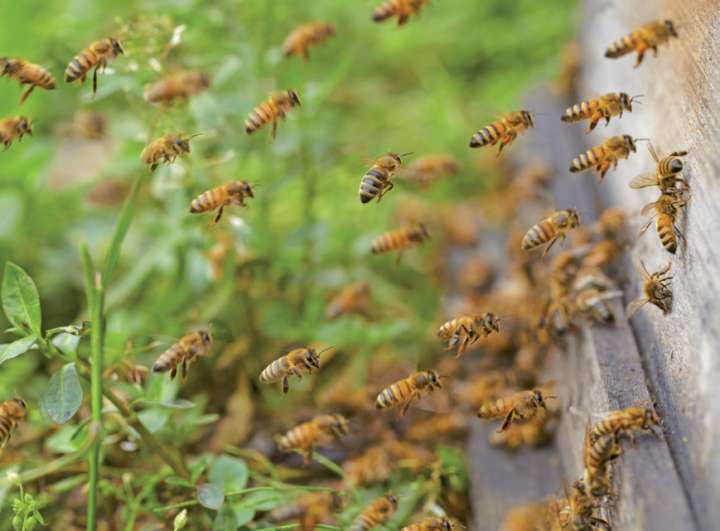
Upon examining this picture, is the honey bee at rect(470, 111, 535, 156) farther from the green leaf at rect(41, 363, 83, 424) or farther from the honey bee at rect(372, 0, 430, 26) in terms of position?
the green leaf at rect(41, 363, 83, 424)

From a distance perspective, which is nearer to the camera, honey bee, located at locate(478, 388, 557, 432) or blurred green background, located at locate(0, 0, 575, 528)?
honey bee, located at locate(478, 388, 557, 432)

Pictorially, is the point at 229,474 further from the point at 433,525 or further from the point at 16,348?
the point at 16,348

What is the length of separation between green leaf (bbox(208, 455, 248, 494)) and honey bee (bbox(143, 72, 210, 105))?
1.25m

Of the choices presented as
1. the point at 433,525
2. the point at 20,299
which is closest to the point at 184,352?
the point at 20,299

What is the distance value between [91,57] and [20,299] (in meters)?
0.88

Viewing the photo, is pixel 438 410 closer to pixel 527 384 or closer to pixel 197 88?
pixel 527 384

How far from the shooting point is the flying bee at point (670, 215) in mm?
2197

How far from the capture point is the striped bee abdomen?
284cm

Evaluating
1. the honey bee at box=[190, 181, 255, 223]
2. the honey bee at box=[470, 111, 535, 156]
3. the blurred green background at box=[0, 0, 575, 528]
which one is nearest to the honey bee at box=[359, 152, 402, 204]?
the honey bee at box=[470, 111, 535, 156]

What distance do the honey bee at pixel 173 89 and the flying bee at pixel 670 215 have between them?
169 cm

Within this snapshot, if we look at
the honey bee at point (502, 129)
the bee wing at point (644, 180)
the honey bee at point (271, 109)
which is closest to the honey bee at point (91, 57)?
the honey bee at point (271, 109)

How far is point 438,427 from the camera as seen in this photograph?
11.2 ft

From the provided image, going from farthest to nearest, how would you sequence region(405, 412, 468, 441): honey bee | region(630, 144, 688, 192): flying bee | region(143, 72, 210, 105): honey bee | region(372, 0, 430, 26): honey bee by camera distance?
region(372, 0, 430, 26): honey bee < region(405, 412, 468, 441): honey bee < region(143, 72, 210, 105): honey bee < region(630, 144, 688, 192): flying bee

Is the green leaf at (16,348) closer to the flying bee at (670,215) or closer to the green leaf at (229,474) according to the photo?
the green leaf at (229,474)
